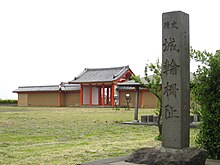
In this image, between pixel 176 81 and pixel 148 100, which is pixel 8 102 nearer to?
pixel 148 100

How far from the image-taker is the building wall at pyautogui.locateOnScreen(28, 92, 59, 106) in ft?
156

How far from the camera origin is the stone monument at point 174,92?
6.30 meters

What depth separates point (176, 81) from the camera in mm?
6395

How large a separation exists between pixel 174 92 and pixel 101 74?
130 feet

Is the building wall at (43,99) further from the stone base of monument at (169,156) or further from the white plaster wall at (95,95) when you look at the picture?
the stone base of monument at (169,156)

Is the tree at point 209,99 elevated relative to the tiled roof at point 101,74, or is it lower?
lower

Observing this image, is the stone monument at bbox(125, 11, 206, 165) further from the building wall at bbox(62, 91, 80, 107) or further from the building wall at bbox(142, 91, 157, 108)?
the building wall at bbox(62, 91, 80, 107)

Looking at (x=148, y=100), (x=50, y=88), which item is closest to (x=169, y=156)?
(x=148, y=100)

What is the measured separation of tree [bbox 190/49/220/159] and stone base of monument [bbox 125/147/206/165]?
3.20 feet

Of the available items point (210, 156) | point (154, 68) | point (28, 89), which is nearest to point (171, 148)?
point (210, 156)

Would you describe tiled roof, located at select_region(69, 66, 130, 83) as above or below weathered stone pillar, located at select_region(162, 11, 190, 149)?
above

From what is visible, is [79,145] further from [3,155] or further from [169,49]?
[169,49]

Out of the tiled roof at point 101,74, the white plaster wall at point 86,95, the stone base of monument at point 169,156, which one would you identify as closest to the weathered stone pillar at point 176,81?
the stone base of monument at point 169,156

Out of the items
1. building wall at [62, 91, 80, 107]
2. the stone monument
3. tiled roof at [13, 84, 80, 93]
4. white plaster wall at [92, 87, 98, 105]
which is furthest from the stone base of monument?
building wall at [62, 91, 80, 107]
